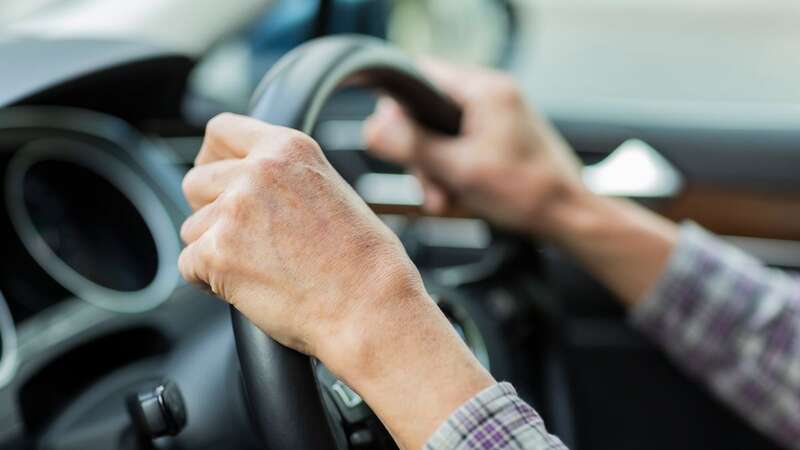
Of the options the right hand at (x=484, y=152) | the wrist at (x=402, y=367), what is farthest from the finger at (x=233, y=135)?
the right hand at (x=484, y=152)

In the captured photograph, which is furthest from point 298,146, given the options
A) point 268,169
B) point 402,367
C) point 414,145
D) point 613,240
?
point 613,240

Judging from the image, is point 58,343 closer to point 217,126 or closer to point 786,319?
point 217,126

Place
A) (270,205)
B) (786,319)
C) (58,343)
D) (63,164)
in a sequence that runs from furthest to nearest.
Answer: (786,319) < (63,164) < (58,343) < (270,205)

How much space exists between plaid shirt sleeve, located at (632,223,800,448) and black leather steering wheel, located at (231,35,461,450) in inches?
15.9

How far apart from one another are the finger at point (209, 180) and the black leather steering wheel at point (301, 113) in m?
0.06

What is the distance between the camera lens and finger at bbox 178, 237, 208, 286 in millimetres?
650

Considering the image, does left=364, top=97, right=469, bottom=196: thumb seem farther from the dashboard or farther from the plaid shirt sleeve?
the plaid shirt sleeve

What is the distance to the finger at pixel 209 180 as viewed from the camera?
2.19 feet

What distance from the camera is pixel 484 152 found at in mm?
1105

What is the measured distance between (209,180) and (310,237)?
0.31 ft

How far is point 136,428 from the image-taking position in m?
0.74

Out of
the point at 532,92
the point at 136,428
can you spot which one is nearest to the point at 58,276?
the point at 136,428

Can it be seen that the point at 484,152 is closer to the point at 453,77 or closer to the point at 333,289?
the point at 453,77

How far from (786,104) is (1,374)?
4.76 ft
